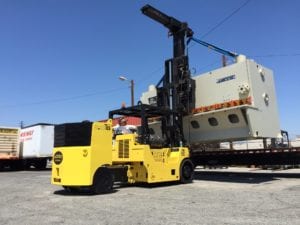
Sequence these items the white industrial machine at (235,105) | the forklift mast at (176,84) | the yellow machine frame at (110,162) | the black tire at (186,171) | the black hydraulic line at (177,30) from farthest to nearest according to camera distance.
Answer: the black hydraulic line at (177,30) < the forklift mast at (176,84) < the black tire at (186,171) < the white industrial machine at (235,105) < the yellow machine frame at (110,162)

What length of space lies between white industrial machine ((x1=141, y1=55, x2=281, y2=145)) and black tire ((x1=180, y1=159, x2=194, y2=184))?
1.62 metres

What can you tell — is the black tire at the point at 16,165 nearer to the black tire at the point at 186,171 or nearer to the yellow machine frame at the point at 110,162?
the yellow machine frame at the point at 110,162

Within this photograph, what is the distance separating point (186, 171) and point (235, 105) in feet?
10.6

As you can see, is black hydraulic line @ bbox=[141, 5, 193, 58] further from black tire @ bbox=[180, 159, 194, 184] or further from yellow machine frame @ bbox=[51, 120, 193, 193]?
black tire @ bbox=[180, 159, 194, 184]

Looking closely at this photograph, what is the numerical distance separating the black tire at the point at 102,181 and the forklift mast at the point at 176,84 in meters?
3.71

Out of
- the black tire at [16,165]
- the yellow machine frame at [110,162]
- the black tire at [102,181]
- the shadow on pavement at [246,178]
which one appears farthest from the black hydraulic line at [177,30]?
the black tire at [16,165]

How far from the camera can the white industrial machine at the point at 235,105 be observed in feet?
44.0

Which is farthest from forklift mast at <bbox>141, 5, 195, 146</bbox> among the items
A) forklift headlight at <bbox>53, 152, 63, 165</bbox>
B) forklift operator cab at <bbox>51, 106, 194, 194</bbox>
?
forklift headlight at <bbox>53, 152, 63, 165</bbox>

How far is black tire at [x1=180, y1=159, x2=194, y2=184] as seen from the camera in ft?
44.7

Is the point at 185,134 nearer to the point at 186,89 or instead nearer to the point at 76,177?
the point at 186,89

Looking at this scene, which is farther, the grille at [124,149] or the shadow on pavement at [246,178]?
the shadow on pavement at [246,178]

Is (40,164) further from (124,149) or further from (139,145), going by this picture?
(139,145)

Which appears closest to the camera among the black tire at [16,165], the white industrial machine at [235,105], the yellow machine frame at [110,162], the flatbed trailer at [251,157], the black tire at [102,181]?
the yellow machine frame at [110,162]

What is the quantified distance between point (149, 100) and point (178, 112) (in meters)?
2.84
